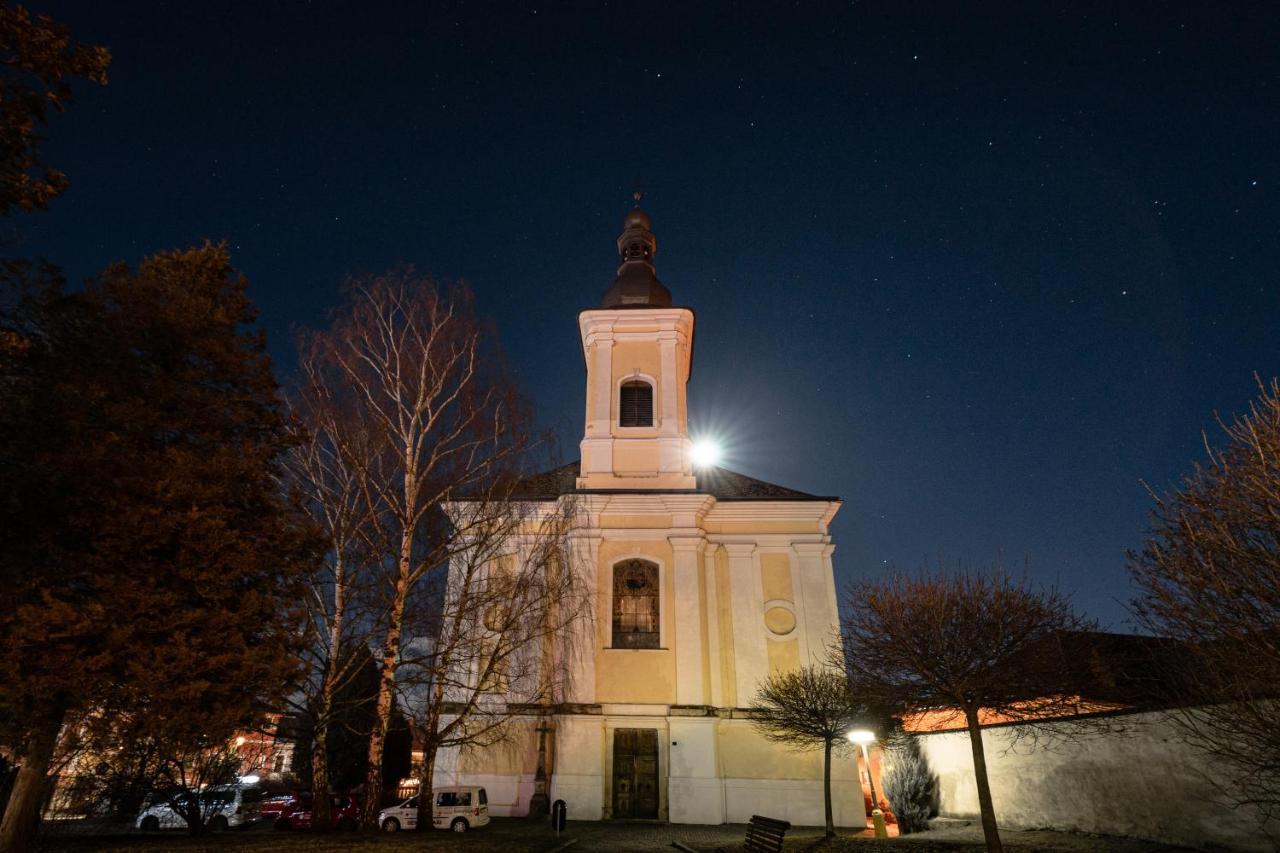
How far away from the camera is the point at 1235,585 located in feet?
29.4

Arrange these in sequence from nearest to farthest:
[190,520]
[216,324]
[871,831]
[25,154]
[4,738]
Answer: [25,154] → [4,738] → [190,520] → [216,324] → [871,831]

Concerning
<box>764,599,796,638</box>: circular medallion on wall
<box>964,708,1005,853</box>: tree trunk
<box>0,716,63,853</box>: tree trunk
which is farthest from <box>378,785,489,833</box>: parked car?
<box>964,708,1005,853</box>: tree trunk

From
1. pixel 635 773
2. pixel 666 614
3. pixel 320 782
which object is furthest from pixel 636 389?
pixel 320 782

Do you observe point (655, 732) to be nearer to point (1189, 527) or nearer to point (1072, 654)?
point (1072, 654)

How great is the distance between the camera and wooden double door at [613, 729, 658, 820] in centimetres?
1934

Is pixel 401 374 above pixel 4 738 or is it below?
above

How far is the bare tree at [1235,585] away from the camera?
833 cm

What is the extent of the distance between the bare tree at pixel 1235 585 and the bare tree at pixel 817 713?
8110 mm

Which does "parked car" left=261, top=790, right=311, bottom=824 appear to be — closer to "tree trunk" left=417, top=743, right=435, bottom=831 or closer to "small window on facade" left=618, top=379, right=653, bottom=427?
"tree trunk" left=417, top=743, right=435, bottom=831

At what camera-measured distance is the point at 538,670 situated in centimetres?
1920

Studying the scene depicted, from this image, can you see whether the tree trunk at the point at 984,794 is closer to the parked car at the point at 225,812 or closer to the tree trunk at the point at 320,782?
the tree trunk at the point at 320,782

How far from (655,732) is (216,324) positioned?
15.4 meters

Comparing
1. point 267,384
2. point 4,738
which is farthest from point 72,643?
point 267,384

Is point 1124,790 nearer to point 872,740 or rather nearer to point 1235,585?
point 872,740
